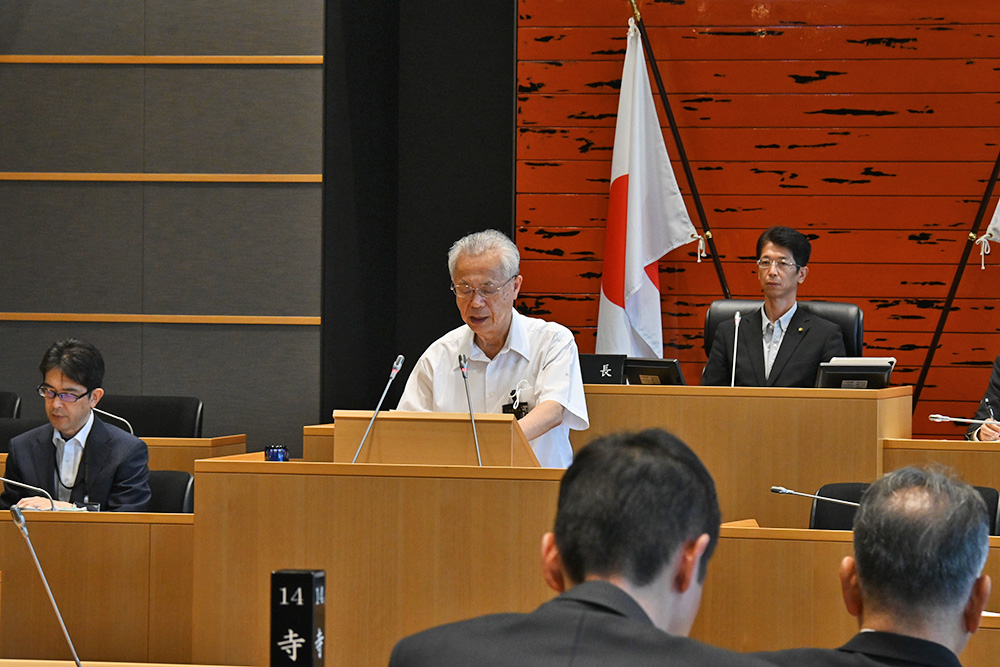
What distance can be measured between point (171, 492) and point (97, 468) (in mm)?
249

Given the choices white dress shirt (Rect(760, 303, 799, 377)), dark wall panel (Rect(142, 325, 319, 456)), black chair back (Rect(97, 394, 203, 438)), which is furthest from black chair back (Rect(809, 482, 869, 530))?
dark wall panel (Rect(142, 325, 319, 456))

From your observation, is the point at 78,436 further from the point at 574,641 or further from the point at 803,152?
the point at 803,152

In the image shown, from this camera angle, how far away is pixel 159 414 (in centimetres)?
477

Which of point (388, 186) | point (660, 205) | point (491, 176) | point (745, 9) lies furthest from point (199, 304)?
point (745, 9)

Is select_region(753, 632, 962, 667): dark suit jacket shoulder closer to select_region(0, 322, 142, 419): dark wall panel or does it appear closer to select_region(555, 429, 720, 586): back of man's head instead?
select_region(555, 429, 720, 586): back of man's head

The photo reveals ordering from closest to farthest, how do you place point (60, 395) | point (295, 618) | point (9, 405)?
1. point (295, 618)
2. point (60, 395)
3. point (9, 405)

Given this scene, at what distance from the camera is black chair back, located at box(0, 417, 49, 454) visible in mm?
4465

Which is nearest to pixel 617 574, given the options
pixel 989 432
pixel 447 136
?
pixel 989 432

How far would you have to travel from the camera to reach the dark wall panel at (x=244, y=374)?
539 centimetres

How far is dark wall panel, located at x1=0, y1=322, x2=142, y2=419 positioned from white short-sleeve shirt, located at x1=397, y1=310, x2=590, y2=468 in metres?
2.64

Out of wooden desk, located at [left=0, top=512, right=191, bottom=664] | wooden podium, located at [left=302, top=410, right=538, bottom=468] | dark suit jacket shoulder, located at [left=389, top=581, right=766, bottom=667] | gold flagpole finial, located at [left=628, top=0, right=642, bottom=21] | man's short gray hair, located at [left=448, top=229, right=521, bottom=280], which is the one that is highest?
gold flagpole finial, located at [left=628, top=0, right=642, bottom=21]

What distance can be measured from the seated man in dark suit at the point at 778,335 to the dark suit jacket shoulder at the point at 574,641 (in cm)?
349

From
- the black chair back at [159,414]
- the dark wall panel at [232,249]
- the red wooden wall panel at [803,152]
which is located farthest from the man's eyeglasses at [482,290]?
the red wooden wall panel at [803,152]

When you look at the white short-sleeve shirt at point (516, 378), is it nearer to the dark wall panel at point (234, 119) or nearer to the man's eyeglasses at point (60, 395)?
the man's eyeglasses at point (60, 395)
